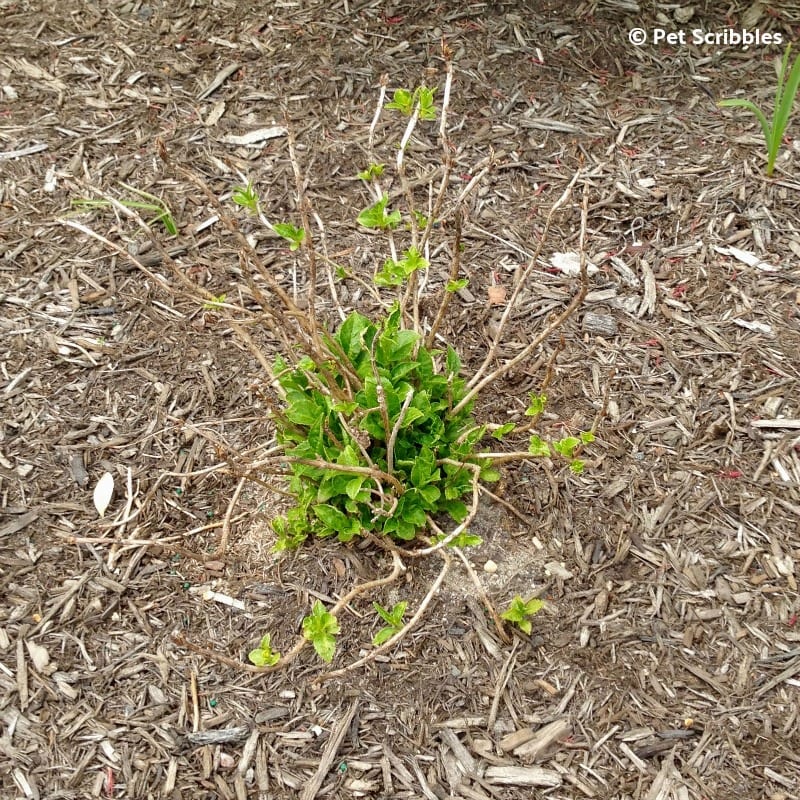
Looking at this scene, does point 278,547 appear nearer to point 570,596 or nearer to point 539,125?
point 570,596

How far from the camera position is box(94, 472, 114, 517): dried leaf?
2453mm

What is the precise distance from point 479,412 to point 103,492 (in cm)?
117

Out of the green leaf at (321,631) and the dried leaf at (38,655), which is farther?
the dried leaf at (38,655)

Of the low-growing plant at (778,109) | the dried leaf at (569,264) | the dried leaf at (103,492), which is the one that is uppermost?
the low-growing plant at (778,109)

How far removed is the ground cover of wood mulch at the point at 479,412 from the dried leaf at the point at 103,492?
27mm

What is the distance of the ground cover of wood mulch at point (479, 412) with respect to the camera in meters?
2.02

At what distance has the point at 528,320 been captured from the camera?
2830 millimetres

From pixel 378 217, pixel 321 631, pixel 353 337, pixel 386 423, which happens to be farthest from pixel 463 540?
pixel 378 217

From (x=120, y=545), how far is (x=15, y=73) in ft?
8.30

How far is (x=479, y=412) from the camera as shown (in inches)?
101

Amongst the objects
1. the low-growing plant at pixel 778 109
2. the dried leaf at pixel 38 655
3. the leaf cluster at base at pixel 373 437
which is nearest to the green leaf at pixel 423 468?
the leaf cluster at base at pixel 373 437

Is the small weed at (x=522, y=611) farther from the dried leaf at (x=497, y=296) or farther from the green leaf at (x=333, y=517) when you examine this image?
the dried leaf at (x=497, y=296)

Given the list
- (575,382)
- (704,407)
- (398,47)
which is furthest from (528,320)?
(398,47)

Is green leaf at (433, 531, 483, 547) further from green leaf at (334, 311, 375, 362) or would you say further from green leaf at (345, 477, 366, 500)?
green leaf at (334, 311, 375, 362)
